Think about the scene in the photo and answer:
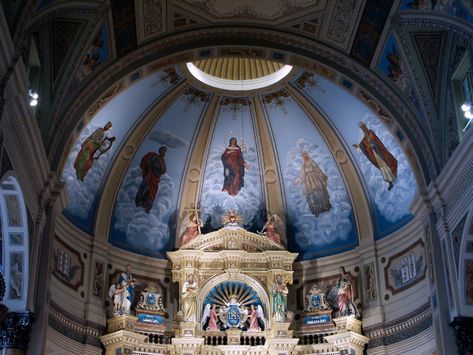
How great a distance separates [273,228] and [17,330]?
10.3 m

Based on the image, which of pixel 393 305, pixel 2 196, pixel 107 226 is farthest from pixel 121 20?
pixel 393 305

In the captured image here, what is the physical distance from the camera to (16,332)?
16.8 m

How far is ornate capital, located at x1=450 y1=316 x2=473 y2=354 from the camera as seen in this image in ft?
57.2

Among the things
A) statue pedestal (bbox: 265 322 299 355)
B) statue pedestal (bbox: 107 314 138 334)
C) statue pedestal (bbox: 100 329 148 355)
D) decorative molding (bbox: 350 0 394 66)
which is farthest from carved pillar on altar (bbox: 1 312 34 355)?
decorative molding (bbox: 350 0 394 66)

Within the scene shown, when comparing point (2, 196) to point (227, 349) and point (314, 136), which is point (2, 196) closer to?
point (227, 349)

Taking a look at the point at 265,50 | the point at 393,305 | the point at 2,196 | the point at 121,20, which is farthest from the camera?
the point at 393,305

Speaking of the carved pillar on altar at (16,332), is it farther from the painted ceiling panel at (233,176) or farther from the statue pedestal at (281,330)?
the painted ceiling panel at (233,176)

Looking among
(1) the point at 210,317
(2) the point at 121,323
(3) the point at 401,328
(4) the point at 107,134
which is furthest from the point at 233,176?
(3) the point at 401,328

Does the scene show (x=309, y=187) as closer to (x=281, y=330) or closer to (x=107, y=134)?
(x=281, y=330)

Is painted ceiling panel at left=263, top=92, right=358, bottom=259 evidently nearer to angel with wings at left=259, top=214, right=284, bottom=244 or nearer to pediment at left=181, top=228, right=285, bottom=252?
angel with wings at left=259, top=214, right=284, bottom=244

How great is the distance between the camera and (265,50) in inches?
834

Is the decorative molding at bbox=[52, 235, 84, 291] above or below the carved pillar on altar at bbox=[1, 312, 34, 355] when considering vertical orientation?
above

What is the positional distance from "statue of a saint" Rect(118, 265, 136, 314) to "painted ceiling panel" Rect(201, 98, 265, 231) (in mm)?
3369

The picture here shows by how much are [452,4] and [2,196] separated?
34.0 feet
